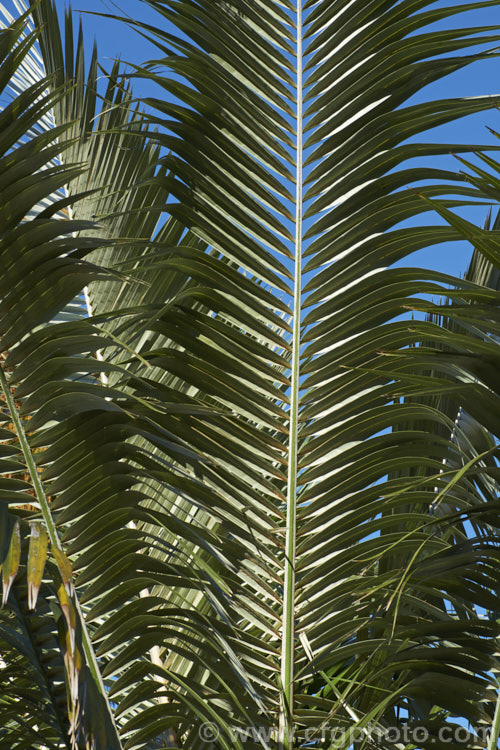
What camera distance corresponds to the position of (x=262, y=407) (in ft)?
5.03

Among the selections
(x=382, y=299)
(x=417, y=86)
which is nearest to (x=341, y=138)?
(x=417, y=86)

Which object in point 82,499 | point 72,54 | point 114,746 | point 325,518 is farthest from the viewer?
point 72,54

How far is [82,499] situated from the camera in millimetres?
1278

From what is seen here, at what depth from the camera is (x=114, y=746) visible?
3.80 ft

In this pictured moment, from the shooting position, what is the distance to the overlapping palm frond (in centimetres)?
122

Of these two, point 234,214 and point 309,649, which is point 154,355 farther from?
point 309,649

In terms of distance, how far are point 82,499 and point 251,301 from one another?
1.69 feet

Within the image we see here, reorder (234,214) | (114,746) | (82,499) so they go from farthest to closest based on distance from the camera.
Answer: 1. (234,214)
2. (82,499)
3. (114,746)

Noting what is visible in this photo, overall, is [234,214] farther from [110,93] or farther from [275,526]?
[110,93]

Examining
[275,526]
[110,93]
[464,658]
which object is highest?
[110,93]

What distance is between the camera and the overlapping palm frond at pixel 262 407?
4.00 feet

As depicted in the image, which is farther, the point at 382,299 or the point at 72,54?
the point at 72,54

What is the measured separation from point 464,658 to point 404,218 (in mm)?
769

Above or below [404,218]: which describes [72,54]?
above
